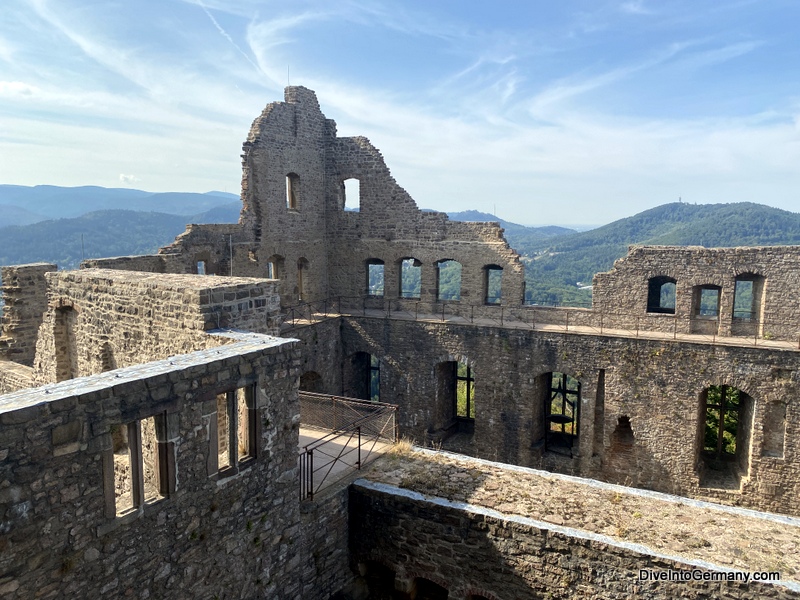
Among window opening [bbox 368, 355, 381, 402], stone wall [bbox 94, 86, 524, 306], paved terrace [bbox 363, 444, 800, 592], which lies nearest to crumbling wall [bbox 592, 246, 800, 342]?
stone wall [bbox 94, 86, 524, 306]

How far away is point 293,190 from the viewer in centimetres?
2133

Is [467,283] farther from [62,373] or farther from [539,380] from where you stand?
[62,373]

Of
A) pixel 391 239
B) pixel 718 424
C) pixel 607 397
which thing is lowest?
pixel 718 424

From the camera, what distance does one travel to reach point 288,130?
2042 cm

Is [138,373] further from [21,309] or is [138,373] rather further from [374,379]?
[374,379]

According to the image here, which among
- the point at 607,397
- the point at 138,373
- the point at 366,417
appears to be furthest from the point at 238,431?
the point at 607,397

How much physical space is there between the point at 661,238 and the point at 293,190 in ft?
349

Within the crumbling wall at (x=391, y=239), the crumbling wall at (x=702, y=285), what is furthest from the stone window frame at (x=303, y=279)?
the crumbling wall at (x=702, y=285)

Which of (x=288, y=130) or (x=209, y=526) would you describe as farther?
(x=288, y=130)

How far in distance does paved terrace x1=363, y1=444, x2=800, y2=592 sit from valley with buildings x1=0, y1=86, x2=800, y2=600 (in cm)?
5

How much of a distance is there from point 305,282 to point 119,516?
51.0 ft

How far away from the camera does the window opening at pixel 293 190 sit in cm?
2120

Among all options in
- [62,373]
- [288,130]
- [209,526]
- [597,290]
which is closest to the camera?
[209,526]

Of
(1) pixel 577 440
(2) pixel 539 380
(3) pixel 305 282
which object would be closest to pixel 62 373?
(3) pixel 305 282
